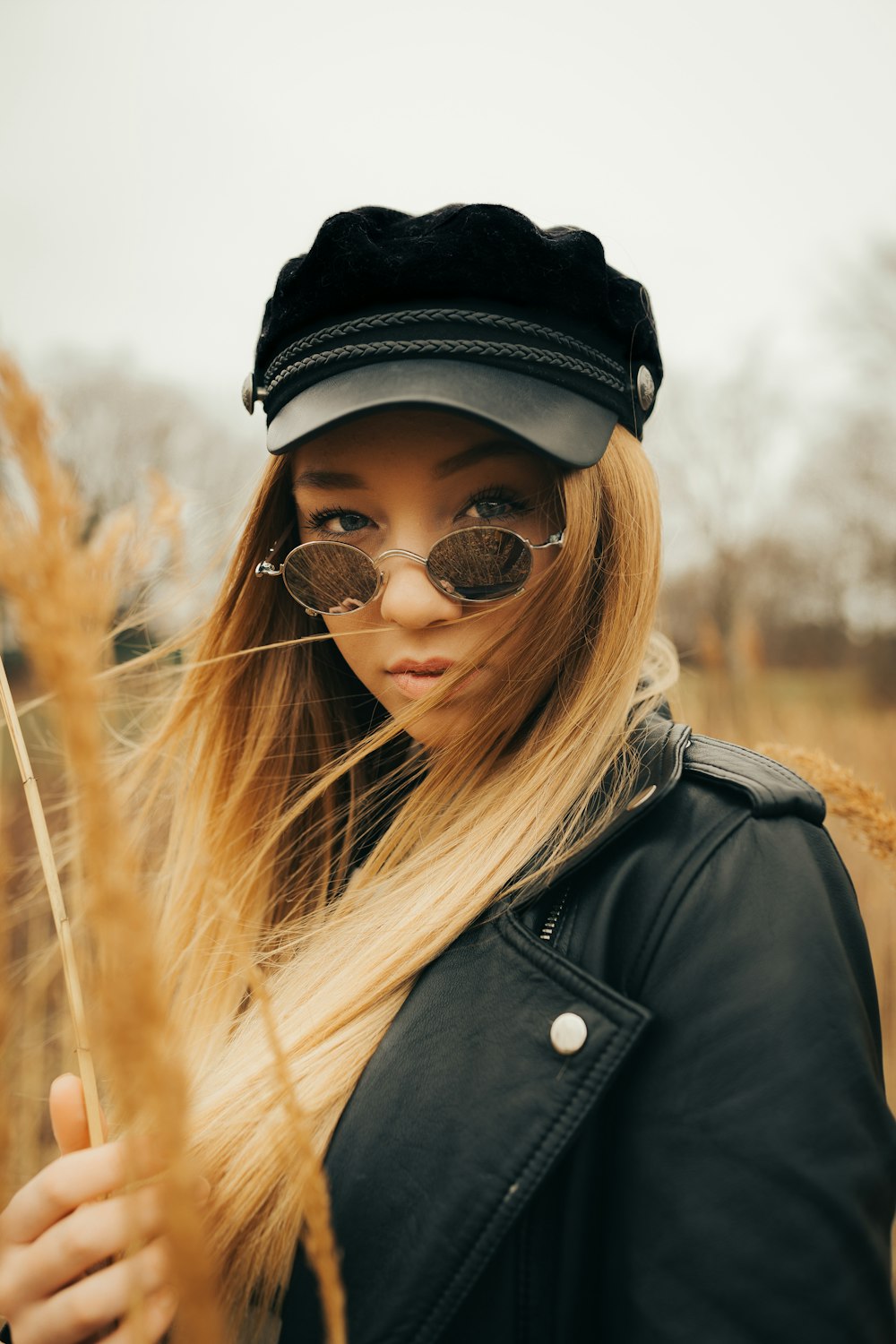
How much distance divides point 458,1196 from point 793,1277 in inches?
12.8

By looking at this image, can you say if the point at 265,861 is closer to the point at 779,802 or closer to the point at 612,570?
the point at 612,570

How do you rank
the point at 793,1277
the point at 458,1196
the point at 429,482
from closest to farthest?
the point at 793,1277 → the point at 458,1196 → the point at 429,482

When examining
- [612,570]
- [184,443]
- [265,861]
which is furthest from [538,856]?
[184,443]

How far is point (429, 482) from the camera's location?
120 cm

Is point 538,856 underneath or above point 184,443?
underneath

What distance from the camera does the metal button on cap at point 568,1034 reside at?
862 millimetres

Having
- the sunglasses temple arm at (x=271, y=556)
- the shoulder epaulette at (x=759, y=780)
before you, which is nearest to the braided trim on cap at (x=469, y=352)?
the sunglasses temple arm at (x=271, y=556)

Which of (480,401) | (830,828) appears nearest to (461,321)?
(480,401)

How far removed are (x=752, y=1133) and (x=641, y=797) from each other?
0.38m

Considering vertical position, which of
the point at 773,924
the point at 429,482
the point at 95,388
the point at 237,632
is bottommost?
the point at 773,924

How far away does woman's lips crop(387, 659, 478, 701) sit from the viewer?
49.3 inches

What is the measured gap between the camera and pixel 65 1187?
2.80ft

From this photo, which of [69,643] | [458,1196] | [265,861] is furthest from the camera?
[265,861]

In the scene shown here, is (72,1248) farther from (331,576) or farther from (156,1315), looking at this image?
(331,576)
